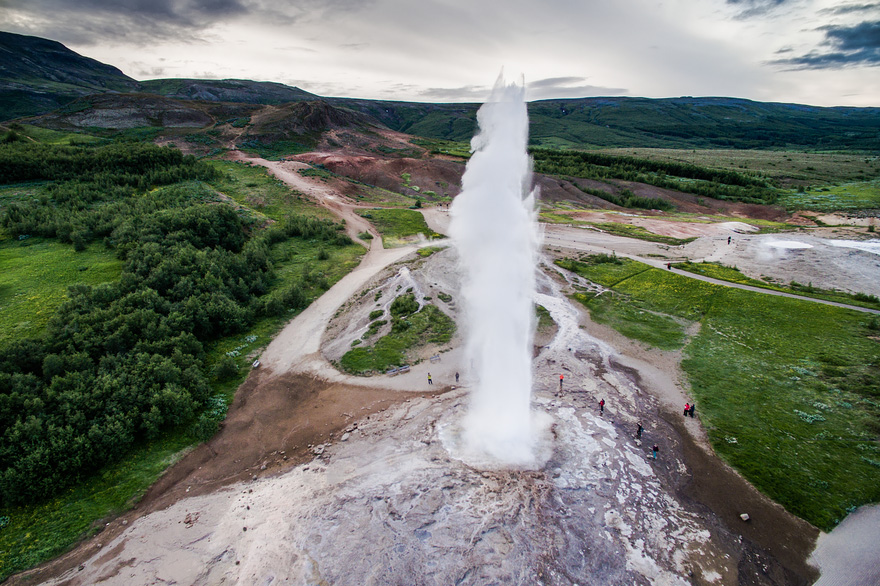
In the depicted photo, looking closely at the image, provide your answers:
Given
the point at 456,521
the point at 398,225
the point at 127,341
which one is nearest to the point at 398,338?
the point at 456,521

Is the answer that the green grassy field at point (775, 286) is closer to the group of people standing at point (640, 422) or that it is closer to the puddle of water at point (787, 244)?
the puddle of water at point (787, 244)

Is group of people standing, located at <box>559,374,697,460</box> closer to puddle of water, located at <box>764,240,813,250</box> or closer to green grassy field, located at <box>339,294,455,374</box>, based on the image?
green grassy field, located at <box>339,294,455,374</box>

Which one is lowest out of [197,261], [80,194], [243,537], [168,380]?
[243,537]

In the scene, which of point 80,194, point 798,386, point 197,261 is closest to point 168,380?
point 197,261

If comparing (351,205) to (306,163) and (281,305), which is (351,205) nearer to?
(306,163)

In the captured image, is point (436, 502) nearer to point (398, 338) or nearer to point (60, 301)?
point (398, 338)

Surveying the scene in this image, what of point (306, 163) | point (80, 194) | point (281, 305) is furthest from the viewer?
point (306, 163)

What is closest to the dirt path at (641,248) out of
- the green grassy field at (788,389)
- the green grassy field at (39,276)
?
the green grassy field at (788,389)
